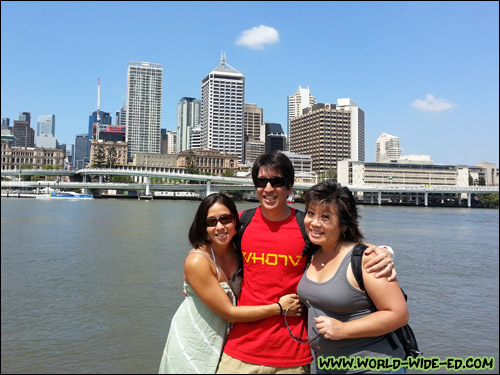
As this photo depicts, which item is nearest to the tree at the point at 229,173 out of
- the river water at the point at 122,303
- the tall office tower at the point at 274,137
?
the tall office tower at the point at 274,137

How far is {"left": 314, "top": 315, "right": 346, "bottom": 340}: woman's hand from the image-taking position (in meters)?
2.41

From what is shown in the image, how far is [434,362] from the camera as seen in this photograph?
9.50ft

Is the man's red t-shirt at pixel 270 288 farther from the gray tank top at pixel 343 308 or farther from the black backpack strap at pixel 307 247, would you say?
the gray tank top at pixel 343 308

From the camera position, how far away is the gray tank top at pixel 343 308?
2373mm

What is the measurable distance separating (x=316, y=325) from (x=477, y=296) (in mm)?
10782

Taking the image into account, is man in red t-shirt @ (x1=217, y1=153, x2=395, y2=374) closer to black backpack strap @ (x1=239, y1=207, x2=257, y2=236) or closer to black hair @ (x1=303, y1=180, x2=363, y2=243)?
black backpack strap @ (x1=239, y1=207, x2=257, y2=236)

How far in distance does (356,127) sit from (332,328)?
510 ft

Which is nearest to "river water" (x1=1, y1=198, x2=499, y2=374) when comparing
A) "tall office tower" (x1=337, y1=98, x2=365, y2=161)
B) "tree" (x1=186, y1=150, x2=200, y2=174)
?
"tree" (x1=186, y1=150, x2=200, y2=174)

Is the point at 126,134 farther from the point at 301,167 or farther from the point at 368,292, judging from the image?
the point at 368,292

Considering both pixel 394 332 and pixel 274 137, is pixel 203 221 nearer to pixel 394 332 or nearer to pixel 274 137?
pixel 394 332

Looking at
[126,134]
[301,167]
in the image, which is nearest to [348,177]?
[301,167]

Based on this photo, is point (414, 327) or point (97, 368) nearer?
point (97, 368)

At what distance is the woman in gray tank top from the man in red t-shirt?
0.14 metres

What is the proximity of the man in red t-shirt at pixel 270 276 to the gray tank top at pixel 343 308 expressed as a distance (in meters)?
0.22
